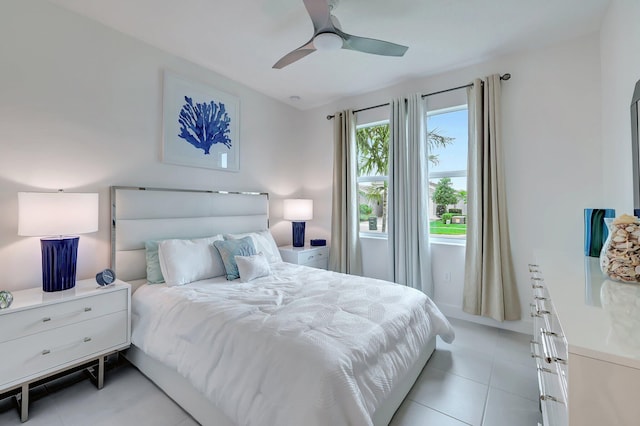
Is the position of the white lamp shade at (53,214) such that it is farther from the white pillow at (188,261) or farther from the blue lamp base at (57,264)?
the white pillow at (188,261)

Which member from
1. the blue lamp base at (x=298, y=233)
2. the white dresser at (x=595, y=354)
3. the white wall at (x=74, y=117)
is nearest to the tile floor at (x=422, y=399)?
the white dresser at (x=595, y=354)

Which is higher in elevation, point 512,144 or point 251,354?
point 512,144

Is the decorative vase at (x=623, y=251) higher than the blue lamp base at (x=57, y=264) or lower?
higher

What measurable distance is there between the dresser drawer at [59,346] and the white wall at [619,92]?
11.8ft

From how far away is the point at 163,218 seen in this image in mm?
2654

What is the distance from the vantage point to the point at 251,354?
54.8 inches

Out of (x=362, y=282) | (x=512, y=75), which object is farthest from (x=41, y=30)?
(x=512, y=75)

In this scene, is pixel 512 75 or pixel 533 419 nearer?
pixel 533 419

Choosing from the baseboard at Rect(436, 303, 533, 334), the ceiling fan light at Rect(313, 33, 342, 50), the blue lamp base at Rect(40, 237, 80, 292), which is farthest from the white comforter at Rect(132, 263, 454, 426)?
the ceiling fan light at Rect(313, 33, 342, 50)

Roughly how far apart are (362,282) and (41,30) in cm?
318

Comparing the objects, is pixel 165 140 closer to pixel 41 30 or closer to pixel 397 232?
pixel 41 30

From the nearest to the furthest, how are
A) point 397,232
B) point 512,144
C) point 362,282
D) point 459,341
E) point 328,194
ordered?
1. point 362,282
2. point 459,341
3. point 512,144
4. point 397,232
5. point 328,194

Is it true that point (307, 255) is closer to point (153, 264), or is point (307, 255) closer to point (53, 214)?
point (153, 264)

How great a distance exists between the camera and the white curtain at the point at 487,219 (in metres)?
2.73
